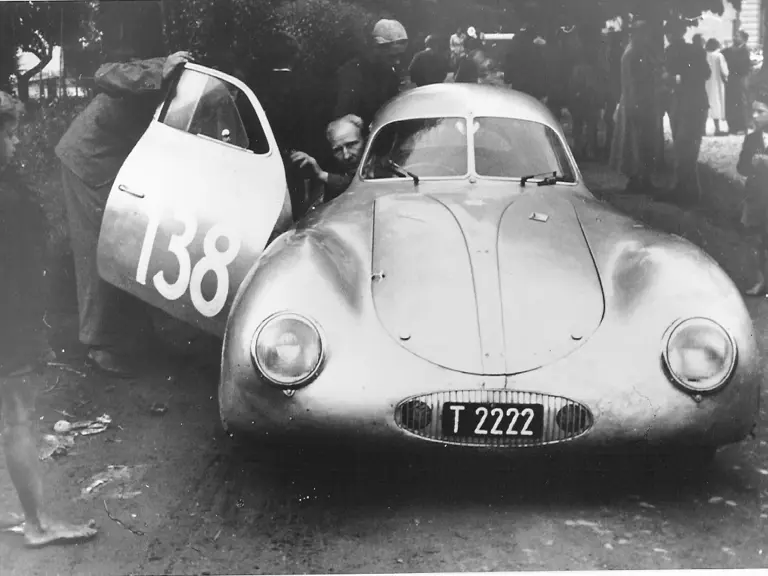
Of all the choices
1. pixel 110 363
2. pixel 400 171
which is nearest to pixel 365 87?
pixel 400 171

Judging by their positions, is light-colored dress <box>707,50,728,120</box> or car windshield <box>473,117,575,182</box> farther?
light-colored dress <box>707,50,728,120</box>

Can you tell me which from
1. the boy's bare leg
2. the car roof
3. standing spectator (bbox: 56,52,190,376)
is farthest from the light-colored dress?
the boy's bare leg

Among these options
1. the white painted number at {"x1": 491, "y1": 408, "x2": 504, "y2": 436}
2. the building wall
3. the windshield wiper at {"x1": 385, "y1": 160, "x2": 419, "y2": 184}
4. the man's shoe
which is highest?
the building wall

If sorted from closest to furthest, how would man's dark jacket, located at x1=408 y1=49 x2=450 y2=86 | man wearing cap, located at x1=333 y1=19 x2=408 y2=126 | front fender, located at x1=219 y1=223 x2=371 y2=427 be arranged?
front fender, located at x1=219 y1=223 x2=371 y2=427, man's dark jacket, located at x1=408 y1=49 x2=450 y2=86, man wearing cap, located at x1=333 y1=19 x2=408 y2=126

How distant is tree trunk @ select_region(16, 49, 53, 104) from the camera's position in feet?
13.1

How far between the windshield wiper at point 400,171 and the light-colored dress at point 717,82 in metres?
1.34

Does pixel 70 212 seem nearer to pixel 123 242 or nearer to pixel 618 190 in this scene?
pixel 123 242

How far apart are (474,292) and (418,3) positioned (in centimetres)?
154

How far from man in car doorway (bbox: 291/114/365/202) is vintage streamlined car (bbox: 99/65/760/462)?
464mm

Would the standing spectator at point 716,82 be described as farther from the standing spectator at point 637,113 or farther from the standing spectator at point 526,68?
the standing spectator at point 526,68

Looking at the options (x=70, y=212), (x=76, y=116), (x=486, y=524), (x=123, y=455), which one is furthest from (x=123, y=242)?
(x=486, y=524)

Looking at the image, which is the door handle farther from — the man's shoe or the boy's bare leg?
the boy's bare leg

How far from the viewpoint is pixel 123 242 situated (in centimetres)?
400

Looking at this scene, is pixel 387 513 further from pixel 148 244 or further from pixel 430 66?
pixel 430 66
